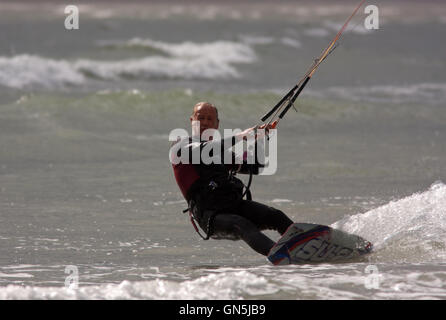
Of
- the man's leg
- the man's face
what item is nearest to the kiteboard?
the man's leg

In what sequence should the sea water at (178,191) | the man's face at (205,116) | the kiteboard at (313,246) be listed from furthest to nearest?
the man's face at (205,116)
the kiteboard at (313,246)
the sea water at (178,191)

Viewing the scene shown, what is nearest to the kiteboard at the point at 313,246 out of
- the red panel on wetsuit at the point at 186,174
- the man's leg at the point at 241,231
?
the man's leg at the point at 241,231

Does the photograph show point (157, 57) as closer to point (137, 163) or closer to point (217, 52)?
point (217, 52)

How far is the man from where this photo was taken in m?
7.11

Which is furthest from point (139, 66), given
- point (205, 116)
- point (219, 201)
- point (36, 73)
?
point (219, 201)

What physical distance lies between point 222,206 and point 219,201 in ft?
0.15

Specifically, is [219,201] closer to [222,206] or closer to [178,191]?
[222,206]

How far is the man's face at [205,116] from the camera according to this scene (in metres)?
7.29

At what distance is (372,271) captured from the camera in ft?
21.9

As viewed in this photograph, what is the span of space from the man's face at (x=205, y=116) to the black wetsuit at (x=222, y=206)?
202mm

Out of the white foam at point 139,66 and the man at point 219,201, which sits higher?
the white foam at point 139,66

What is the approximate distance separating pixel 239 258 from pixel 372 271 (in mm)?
1398

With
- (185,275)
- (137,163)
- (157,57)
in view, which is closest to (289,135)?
(137,163)

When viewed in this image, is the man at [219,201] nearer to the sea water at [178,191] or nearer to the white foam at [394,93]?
the sea water at [178,191]
